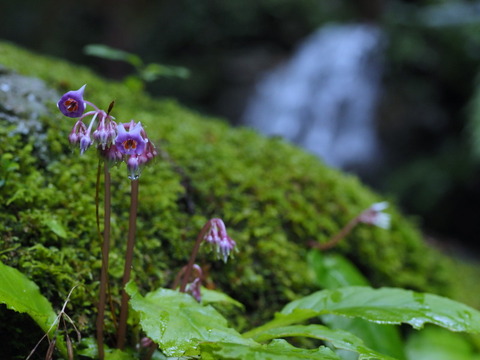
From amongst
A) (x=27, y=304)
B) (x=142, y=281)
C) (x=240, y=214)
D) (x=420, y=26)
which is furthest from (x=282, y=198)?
(x=420, y=26)

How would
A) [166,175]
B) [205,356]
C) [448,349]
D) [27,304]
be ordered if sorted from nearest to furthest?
[205,356], [27,304], [166,175], [448,349]

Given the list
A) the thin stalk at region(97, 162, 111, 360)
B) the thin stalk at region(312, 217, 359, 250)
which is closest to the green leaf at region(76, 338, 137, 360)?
the thin stalk at region(97, 162, 111, 360)

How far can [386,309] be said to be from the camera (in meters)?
1.47

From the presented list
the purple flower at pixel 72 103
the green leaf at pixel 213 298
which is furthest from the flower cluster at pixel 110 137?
the green leaf at pixel 213 298

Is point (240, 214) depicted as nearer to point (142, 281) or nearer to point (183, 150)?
point (183, 150)

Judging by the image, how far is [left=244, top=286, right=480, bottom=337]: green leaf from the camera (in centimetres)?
139

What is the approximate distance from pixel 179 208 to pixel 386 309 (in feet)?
3.95

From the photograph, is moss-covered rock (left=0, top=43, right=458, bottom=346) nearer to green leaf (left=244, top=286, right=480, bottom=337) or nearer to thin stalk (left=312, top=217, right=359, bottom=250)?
thin stalk (left=312, top=217, right=359, bottom=250)

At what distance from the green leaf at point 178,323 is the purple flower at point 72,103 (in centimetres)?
54

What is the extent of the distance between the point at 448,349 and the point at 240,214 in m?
1.54

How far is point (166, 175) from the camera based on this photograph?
2.38 m

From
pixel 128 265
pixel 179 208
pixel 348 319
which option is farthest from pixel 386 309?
pixel 179 208

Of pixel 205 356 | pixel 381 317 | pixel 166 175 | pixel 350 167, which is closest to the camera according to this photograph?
pixel 205 356

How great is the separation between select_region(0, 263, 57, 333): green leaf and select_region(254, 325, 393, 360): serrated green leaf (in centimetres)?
66
